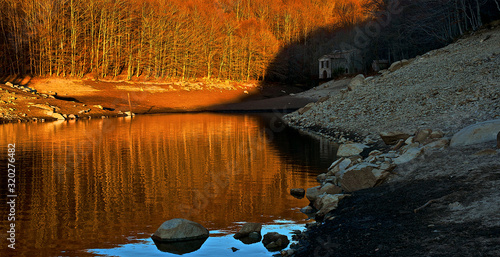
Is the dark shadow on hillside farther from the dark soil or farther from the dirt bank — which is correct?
the dark soil

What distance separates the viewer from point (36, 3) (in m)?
58.1

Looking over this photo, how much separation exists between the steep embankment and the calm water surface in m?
3.59

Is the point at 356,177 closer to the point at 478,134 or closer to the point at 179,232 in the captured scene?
the point at 478,134

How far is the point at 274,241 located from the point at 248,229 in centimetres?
84

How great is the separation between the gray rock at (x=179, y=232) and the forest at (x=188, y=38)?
36.5 m

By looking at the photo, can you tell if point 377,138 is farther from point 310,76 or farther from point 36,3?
point 310,76

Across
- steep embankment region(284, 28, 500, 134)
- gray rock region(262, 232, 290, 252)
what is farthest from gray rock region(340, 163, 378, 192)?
steep embankment region(284, 28, 500, 134)

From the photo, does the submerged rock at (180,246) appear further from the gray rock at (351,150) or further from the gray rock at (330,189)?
the gray rock at (351,150)

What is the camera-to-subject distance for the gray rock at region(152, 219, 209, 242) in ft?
31.2

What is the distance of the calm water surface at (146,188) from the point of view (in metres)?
9.70

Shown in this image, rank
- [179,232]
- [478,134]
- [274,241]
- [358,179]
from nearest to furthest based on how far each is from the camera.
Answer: [274,241], [179,232], [358,179], [478,134]

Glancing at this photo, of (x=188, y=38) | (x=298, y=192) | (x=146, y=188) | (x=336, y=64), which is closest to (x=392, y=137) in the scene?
(x=298, y=192)

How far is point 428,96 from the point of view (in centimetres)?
2462

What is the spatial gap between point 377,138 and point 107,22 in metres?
53.9
